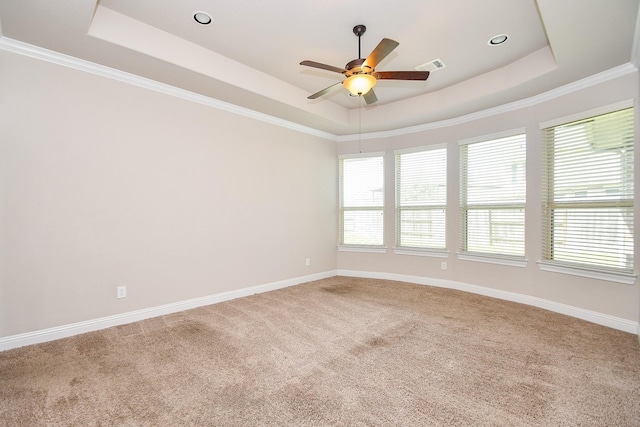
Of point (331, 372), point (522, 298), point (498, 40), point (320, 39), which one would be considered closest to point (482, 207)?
point (522, 298)

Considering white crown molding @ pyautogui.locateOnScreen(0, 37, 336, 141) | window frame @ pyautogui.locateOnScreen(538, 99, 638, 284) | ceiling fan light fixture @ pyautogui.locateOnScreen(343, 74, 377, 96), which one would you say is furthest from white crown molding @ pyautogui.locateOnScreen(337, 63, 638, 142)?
ceiling fan light fixture @ pyautogui.locateOnScreen(343, 74, 377, 96)

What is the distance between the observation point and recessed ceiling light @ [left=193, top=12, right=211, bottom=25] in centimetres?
271

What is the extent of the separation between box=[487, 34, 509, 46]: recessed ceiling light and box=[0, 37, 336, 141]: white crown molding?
2981 millimetres

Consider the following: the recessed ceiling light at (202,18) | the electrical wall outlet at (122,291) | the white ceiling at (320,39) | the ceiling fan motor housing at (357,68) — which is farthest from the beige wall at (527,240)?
the electrical wall outlet at (122,291)

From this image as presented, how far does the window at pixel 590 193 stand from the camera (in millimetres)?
3146

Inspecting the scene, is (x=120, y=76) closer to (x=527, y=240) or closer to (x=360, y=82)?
(x=360, y=82)

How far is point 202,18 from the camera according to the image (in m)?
2.77

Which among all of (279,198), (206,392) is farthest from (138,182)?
(206,392)

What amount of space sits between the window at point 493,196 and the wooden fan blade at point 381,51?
2788 millimetres

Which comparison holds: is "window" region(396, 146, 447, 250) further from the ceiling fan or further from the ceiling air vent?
the ceiling fan

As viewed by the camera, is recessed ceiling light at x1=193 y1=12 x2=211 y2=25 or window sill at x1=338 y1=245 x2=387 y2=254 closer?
recessed ceiling light at x1=193 y1=12 x2=211 y2=25

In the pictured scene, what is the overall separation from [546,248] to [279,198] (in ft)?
12.4

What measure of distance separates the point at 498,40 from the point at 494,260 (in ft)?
9.43

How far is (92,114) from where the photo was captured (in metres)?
3.10
